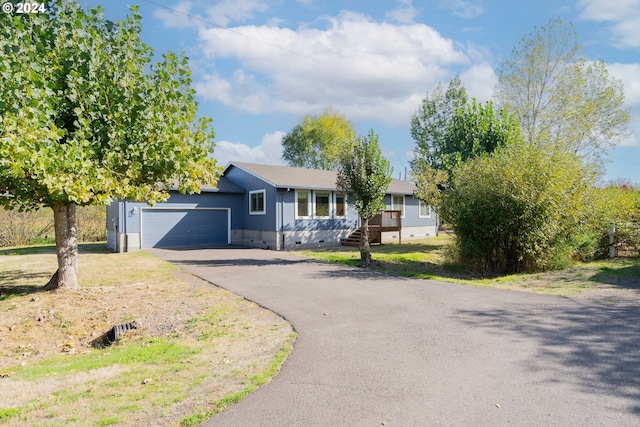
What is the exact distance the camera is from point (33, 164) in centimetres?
635

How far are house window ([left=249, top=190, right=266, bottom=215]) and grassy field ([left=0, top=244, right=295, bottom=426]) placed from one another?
388 inches

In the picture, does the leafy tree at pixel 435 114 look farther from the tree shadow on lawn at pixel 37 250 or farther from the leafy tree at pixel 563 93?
the tree shadow on lawn at pixel 37 250

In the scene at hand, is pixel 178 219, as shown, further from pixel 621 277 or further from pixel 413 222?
pixel 621 277

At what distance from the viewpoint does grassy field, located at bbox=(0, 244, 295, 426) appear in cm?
367

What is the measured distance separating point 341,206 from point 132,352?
16846 mm

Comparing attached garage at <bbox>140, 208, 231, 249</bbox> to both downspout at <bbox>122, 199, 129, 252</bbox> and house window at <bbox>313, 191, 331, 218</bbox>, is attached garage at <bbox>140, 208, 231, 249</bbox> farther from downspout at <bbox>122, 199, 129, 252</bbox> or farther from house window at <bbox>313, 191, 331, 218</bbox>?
house window at <bbox>313, 191, 331, 218</bbox>

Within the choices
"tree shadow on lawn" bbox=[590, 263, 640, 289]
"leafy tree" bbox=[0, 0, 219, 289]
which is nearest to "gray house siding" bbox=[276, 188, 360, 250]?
"leafy tree" bbox=[0, 0, 219, 289]

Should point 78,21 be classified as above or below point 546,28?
below

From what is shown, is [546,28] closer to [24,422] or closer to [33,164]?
[33,164]

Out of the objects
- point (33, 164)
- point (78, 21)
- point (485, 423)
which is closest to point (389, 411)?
point (485, 423)

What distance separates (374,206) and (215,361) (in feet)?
30.3

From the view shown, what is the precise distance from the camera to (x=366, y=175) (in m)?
13.1

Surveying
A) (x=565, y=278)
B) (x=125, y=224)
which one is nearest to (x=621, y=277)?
(x=565, y=278)

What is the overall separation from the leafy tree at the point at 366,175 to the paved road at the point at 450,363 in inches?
197
